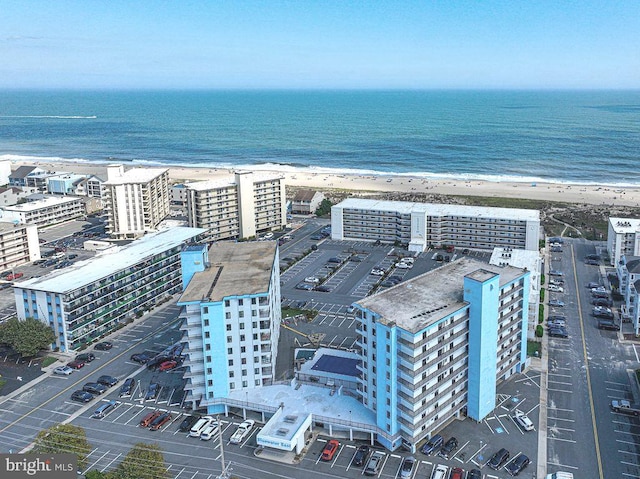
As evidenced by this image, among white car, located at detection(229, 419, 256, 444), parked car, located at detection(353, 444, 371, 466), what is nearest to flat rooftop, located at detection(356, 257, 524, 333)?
parked car, located at detection(353, 444, 371, 466)

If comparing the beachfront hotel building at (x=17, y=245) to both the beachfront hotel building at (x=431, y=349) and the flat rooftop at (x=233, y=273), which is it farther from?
the beachfront hotel building at (x=431, y=349)

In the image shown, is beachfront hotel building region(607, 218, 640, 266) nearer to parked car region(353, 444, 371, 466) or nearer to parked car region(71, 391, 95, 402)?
parked car region(353, 444, 371, 466)

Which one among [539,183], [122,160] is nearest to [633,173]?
[539,183]

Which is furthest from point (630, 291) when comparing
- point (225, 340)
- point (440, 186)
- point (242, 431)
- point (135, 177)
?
point (440, 186)

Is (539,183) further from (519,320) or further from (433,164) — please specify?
(519,320)

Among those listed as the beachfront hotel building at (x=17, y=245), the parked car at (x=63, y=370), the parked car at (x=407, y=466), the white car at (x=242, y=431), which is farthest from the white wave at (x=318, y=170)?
the white car at (x=242, y=431)
